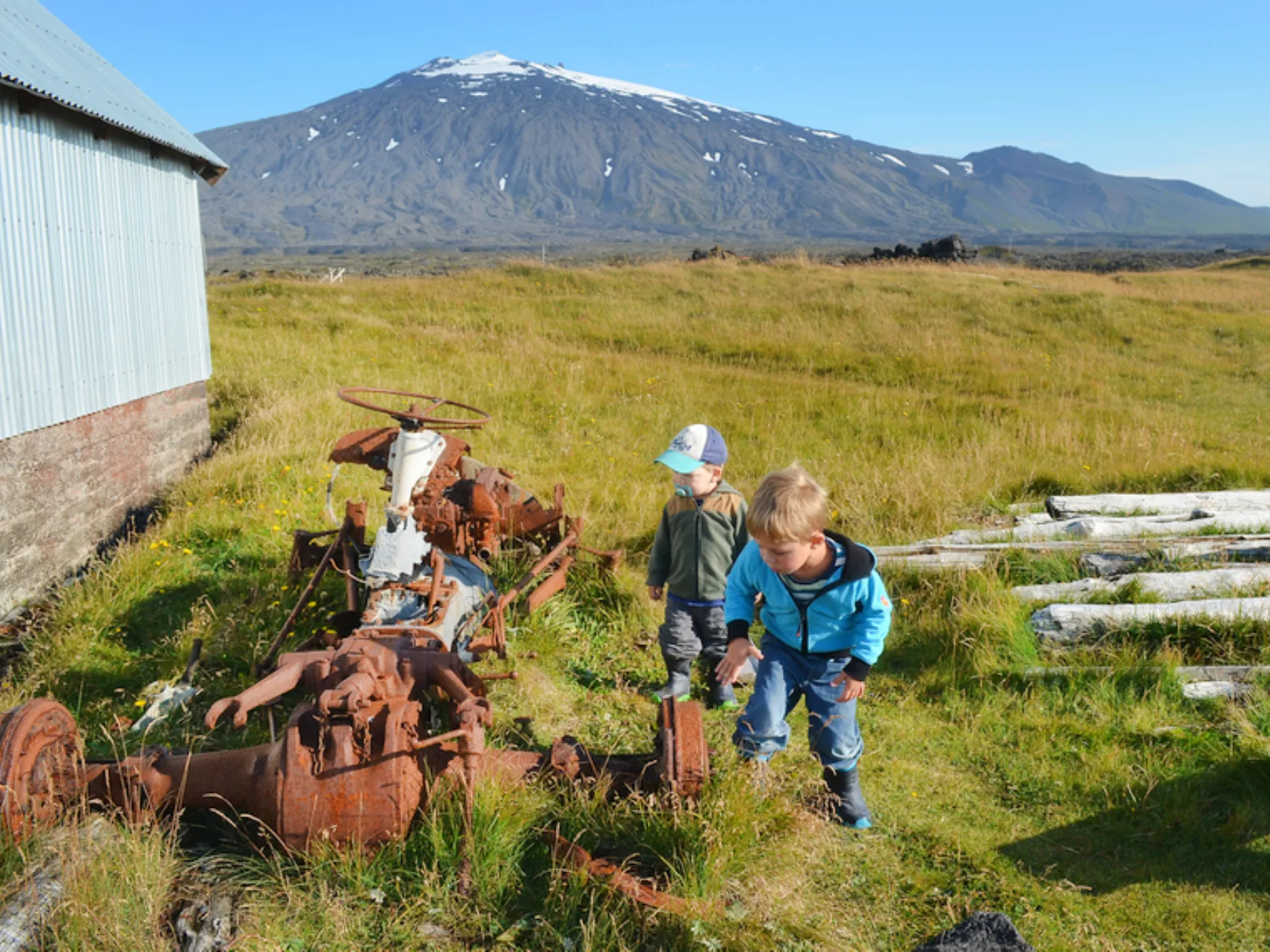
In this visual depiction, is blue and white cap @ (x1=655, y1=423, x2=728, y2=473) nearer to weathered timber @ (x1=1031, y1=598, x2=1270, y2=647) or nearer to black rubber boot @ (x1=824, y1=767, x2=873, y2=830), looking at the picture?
black rubber boot @ (x1=824, y1=767, x2=873, y2=830)

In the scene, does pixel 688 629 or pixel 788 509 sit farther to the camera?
pixel 688 629

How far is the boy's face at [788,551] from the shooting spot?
328cm

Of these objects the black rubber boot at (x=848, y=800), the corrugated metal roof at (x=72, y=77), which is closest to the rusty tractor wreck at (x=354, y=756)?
the black rubber boot at (x=848, y=800)

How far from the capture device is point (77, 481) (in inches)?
320

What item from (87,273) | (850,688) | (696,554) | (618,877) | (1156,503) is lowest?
(618,877)

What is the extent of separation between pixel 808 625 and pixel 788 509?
1.99 feet

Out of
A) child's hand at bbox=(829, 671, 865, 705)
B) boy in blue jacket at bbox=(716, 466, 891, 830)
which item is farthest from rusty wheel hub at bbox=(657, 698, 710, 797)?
child's hand at bbox=(829, 671, 865, 705)

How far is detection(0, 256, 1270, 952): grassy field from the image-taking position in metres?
3.07

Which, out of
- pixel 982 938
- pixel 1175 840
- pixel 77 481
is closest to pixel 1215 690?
pixel 1175 840

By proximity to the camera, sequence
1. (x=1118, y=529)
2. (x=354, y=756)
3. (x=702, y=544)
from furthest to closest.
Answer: (x=1118, y=529)
(x=702, y=544)
(x=354, y=756)

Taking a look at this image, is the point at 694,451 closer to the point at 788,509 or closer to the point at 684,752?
the point at 788,509

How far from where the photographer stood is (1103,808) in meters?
4.03

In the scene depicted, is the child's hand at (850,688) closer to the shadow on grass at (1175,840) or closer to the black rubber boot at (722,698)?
the shadow on grass at (1175,840)

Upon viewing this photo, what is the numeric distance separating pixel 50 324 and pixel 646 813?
7.20 m
